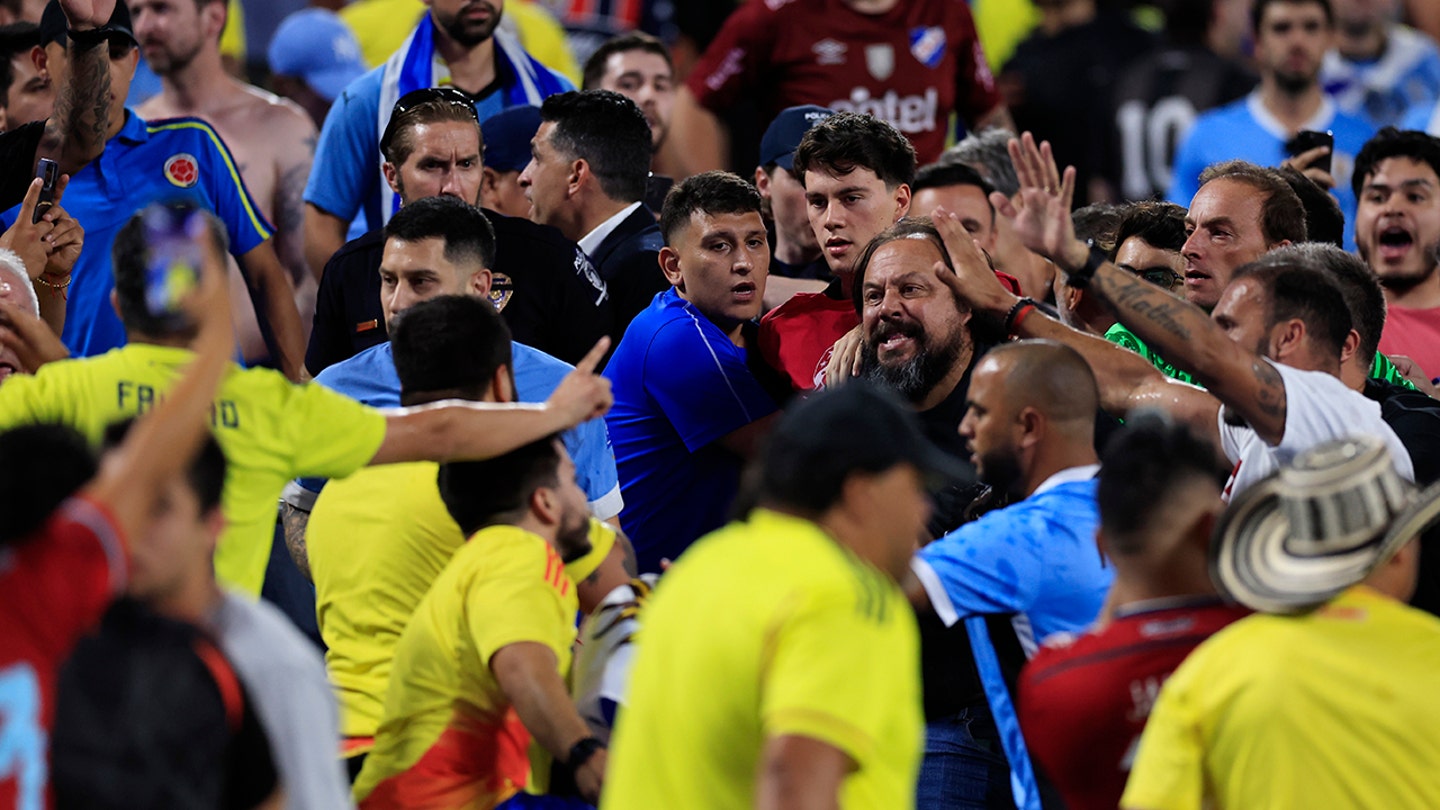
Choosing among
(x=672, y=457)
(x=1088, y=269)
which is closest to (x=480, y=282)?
(x=672, y=457)

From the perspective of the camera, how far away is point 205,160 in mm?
7359

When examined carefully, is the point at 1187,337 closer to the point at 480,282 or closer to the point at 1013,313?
the point at 1013,313

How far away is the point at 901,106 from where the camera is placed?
29.2 ft

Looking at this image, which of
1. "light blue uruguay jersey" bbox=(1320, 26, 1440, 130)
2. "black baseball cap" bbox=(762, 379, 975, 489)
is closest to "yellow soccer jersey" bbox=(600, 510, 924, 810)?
"black baseball cap" bbox=(762, 379, 975, 489)

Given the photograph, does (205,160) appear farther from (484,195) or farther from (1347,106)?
(1347,106)

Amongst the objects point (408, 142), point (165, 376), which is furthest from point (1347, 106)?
point (165, 376)

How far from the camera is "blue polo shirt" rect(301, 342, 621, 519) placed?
559 cm

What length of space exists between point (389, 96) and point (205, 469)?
4386mm

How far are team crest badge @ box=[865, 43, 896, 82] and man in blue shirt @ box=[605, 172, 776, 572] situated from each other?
263cm

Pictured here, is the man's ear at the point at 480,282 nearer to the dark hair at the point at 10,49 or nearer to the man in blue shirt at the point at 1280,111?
the dark hair at the point at 10,49

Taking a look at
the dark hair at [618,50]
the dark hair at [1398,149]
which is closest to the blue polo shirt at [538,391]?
the dark hair at [618,50]

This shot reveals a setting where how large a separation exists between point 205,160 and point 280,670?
4.47m

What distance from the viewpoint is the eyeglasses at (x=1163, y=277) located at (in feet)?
22.0

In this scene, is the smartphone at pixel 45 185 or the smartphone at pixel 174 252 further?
the smartphone at pixel 45 185
